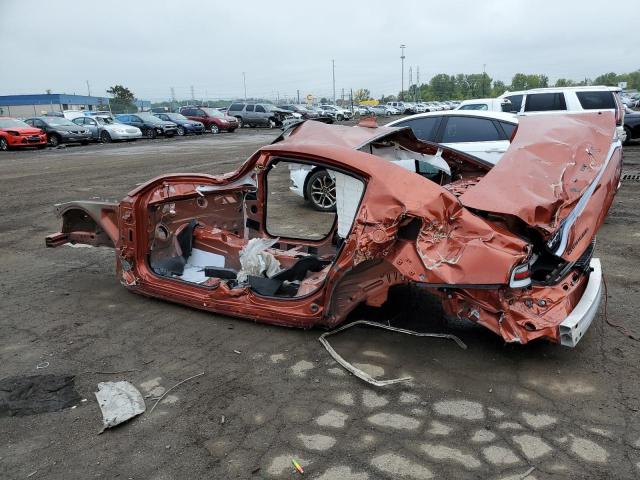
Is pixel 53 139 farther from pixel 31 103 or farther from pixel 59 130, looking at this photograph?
pixel 31 103

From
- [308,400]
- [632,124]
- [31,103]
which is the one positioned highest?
[31,103]

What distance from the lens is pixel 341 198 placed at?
3.77 m

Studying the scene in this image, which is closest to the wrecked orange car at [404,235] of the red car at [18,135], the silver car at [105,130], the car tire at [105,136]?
the red car at [18,135]

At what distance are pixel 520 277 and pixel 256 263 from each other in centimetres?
248

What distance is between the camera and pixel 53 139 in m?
23.8

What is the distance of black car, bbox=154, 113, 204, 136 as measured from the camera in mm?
29438

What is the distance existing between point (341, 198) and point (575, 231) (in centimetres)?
163

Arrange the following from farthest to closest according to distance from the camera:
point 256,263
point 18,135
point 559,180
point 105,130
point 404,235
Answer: point 105,130 < point 18,135 < point 256,263 < point 559,180 < point 404,235

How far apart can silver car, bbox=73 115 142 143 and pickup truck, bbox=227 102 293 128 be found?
9635mm

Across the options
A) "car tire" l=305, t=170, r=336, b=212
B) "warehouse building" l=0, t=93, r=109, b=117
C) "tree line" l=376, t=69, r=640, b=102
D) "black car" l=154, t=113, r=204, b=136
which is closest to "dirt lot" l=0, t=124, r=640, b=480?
"car tire" l=305, t=170, r=336, b=212

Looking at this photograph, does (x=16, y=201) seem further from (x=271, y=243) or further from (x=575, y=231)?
(x=575, y=231)

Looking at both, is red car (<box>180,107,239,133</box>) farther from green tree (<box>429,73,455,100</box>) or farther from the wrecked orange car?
green tree (<box>429,73,455,100</box>)

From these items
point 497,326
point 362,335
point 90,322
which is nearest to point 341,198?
point 362,335

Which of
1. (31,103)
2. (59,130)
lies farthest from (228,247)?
(31,103)
